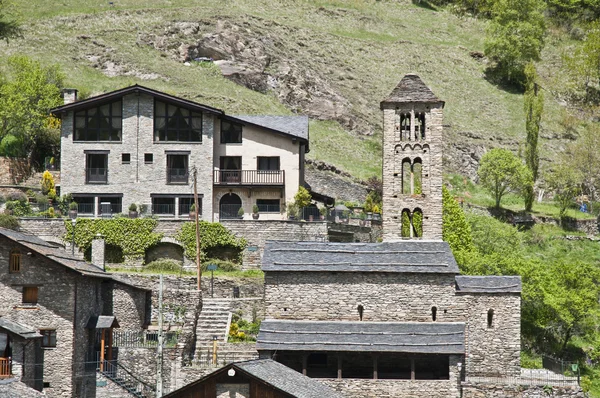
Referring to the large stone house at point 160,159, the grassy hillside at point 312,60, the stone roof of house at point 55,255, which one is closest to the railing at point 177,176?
the large stone house at point 160,159

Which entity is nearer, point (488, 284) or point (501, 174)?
point (488, 284)

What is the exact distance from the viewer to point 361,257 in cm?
5144

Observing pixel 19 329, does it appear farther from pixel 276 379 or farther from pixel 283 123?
pixel 283 123

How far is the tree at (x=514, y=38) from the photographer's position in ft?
384

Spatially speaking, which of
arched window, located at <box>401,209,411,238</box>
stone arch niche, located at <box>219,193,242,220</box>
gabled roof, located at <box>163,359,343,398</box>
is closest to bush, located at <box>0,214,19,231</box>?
stone arch niche, located at <box>219,193,242,220</box>

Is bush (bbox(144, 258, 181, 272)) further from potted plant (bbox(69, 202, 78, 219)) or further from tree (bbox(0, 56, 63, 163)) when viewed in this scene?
tree (bbox(0, 56, 63, 163))

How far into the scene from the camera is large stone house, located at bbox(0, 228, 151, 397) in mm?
45656

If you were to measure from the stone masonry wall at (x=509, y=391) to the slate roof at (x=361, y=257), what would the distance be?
18.6ft

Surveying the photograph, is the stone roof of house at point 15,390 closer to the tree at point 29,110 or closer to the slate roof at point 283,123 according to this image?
the slate roof at point 283,123

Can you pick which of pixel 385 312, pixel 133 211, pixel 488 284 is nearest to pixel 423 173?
pixel 488 284

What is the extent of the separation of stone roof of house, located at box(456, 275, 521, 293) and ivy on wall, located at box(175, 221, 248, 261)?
16585 millimetres

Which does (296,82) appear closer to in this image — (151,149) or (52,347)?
(151,149)

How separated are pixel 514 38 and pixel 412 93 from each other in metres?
64.7

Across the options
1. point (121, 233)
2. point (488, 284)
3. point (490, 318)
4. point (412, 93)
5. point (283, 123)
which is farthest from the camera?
point (283, 123)
